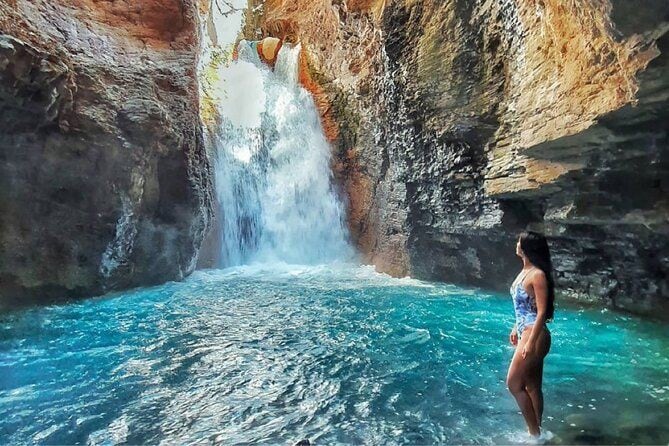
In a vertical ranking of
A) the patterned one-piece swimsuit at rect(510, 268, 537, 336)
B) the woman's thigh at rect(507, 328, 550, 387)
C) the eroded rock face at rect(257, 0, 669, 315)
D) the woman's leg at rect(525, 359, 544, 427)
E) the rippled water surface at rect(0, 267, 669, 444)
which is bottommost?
the rippled water surface at rect(0, 267, 669, 444)

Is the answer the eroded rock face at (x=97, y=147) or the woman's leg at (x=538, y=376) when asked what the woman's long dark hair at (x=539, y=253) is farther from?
the eroded rock face at (x=97, y=147)

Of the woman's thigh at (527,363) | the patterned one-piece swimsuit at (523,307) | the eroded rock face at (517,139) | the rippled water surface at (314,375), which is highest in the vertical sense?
the eroded rock face at (517,139)

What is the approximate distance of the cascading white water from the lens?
62.3 feet

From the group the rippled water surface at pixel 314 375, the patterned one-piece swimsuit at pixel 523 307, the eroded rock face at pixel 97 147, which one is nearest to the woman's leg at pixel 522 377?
the patterned one-piece swimsuit at pixel 523 307

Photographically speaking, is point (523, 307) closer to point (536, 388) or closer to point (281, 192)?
point (536, 388)

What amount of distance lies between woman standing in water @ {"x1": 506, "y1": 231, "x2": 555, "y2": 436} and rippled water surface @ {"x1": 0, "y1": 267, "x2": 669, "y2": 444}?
407 millimetres

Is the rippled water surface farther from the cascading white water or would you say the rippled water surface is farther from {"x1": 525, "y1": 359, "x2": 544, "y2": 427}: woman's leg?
the cascading white water

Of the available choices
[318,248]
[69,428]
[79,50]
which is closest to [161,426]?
[69,428]

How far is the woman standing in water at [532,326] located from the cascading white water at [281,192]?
14.8 meters

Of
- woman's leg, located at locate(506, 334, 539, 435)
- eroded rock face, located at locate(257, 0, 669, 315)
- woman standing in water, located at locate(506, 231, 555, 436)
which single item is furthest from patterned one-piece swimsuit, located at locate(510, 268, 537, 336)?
eroded rock face, located at locate(257, 0, 669, 315)

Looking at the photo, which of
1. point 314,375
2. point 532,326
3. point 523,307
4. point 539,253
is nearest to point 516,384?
point 532,326

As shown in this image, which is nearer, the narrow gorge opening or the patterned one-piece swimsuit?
the patterned one-piece swimsuit

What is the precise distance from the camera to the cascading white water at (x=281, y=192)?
18984mm

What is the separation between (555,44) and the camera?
294 inches
